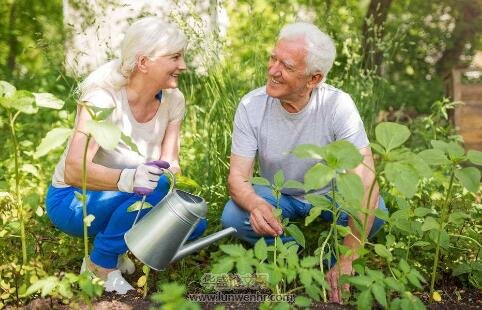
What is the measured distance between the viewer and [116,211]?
8.00 ft

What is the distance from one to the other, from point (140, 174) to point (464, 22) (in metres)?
5.40

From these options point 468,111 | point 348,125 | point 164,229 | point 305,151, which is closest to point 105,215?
point 164,229

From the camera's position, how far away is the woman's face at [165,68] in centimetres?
249

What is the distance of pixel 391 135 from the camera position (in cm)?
175

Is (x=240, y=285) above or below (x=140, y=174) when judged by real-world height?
Answer: below

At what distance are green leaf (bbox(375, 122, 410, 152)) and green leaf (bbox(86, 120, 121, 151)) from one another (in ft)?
2.20

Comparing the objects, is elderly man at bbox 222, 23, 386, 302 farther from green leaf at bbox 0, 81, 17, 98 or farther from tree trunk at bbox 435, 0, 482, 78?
tree trunk at bbox 435, 0, 482, 78

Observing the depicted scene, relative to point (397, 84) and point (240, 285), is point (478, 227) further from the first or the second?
point (397, 84)

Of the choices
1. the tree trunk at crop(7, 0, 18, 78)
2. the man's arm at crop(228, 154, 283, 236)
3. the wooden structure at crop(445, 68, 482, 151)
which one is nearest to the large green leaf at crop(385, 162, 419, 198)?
the man's arm at crop(228, 154, 283, 236)

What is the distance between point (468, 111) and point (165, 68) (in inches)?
114

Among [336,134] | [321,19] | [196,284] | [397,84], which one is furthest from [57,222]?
[397,84]

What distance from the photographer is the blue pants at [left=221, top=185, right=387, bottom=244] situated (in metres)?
2.66

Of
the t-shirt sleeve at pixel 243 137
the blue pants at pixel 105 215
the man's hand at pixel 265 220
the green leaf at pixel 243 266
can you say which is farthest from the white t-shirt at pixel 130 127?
the green leaf at pixel 243 266

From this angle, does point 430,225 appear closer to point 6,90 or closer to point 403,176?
point 403,176
